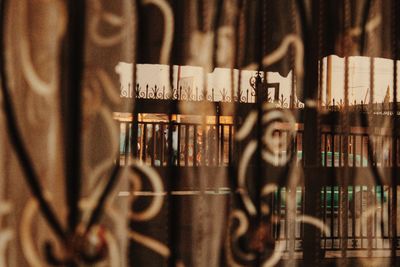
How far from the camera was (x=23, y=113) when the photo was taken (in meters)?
1.25

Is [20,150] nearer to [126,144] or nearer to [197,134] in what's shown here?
[126,144]

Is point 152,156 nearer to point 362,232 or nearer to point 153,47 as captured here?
point 153,47

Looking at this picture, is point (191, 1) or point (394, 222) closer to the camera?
point (191, 1)

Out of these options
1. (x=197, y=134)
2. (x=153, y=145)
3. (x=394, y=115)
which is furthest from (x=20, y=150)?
(x=394, y=115)

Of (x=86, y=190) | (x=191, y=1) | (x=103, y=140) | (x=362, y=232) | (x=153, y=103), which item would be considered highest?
(x=191, y=1)

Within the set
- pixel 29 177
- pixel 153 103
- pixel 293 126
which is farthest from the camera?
pixel 293 126

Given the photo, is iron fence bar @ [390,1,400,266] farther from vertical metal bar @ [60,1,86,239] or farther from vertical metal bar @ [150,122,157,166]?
vertical metal bar @ [60,1,86,239]

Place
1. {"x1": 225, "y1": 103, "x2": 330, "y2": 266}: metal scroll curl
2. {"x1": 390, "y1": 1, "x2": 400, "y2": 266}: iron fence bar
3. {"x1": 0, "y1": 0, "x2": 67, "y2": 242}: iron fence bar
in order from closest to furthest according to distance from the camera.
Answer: {"x1": 0, "y1": 0, "x2": 67, "y2": 242}: iron fence bar < {"x1": 225, "y1": 103, "x2": 330, "y2": 266}: metal scroll curl < {"x1": 390, "y1": 1, "x2": 400, "y2": 266}: iron fence bar

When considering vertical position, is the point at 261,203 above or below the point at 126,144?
below

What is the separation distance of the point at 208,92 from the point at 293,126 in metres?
0.27

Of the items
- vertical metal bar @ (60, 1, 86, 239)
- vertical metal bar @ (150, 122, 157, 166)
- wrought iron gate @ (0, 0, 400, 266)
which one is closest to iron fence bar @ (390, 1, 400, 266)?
wrought iron gate @ (0, 0, 400, 266)

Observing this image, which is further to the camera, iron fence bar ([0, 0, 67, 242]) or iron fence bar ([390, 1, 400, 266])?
iron fence bar ([390, 1, 400, 266])

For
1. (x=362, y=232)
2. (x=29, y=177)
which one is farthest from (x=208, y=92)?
(x=362, y=232)

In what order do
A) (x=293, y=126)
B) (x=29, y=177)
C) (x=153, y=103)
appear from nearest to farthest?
(x=29, y=177), (x=153, y=103), (x=293, y=126)
